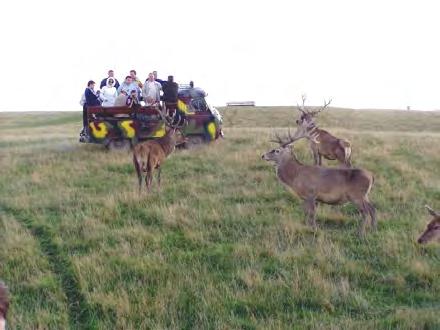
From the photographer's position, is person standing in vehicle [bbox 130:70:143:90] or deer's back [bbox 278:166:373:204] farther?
person standing in vehicle [bbox 130:70:143:90]

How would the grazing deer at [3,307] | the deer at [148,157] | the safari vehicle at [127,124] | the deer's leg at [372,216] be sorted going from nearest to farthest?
the grazing deer at [3,307] → the deer's leg at [372,216] → the deer at [148,157] → the safari vehicle at [127,124]

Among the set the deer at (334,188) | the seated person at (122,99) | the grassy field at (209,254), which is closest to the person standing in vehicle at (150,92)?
the seated person at (122,99)

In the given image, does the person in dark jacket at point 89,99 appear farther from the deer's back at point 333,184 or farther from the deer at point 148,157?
the deer's back at point 333,184

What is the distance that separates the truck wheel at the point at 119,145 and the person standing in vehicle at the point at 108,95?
4.73 feet

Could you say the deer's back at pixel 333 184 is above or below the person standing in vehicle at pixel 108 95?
below

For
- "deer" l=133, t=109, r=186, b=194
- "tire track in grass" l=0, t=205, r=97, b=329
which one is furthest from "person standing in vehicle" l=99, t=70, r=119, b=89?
"tire track in grass" l=0, t=205, r=97, b=329

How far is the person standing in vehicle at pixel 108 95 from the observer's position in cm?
1861

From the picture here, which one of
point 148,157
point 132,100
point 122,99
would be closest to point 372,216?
point 148,157

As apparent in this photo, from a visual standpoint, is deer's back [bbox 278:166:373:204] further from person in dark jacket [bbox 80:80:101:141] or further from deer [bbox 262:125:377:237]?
person in dark jacket [bbox 80:80:101:141]

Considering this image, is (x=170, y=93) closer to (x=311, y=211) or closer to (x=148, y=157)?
(x=148, y=157)

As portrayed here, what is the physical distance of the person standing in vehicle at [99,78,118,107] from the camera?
61.1 ft

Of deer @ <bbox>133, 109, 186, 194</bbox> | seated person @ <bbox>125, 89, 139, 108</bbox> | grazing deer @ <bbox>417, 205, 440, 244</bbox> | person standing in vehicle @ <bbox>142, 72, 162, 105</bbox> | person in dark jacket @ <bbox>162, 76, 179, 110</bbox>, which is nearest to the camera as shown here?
grazing deer @ <bbox>417, 205, 440, 244</bbox>

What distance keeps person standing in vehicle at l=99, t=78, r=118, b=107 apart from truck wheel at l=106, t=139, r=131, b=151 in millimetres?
1443

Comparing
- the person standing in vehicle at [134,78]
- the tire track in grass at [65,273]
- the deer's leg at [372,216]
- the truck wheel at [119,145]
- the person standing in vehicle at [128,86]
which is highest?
the person standing in vehicle at [134,78]
